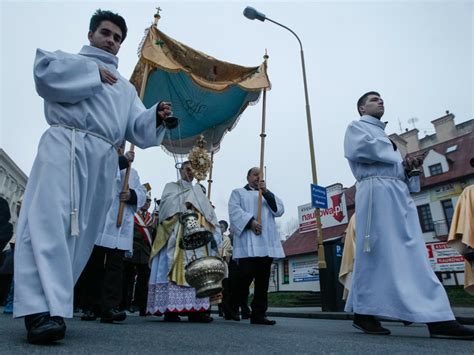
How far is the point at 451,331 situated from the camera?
314cm

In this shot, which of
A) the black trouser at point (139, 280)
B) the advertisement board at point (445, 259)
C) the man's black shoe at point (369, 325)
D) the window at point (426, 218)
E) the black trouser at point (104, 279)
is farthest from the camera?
the window at point (426, 218)

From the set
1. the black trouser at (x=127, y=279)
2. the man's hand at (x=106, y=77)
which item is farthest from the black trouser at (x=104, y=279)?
the man's hand at (x=106, y=77)

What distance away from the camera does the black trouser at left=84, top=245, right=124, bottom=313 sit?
4.70 m

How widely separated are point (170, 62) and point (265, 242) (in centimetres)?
295

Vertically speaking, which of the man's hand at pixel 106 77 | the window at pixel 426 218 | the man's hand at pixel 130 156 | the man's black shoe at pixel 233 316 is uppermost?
the window at pixel 426 218

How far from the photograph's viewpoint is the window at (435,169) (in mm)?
29820

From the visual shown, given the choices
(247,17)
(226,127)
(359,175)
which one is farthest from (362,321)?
(247,17)

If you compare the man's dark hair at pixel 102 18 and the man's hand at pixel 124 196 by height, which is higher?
the man's dark hair at pixel 102 18

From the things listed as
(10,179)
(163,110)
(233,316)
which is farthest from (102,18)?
(10,179)

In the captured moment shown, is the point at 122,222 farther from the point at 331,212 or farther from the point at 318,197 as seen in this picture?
the point at 331,212

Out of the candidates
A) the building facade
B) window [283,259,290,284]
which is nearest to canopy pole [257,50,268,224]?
window [283,259,290,284]

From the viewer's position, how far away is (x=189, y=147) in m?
7.96

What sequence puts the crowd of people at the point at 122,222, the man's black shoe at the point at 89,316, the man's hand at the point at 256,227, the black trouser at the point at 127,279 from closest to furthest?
the crowd of people at the point at 122,222
the man's black shoe at the point at 89,316
the man's hand at the point at 256,227
the black trouser at the point at 127,279

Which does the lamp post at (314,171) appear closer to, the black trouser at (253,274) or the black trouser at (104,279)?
the black trouser at (253,274)
